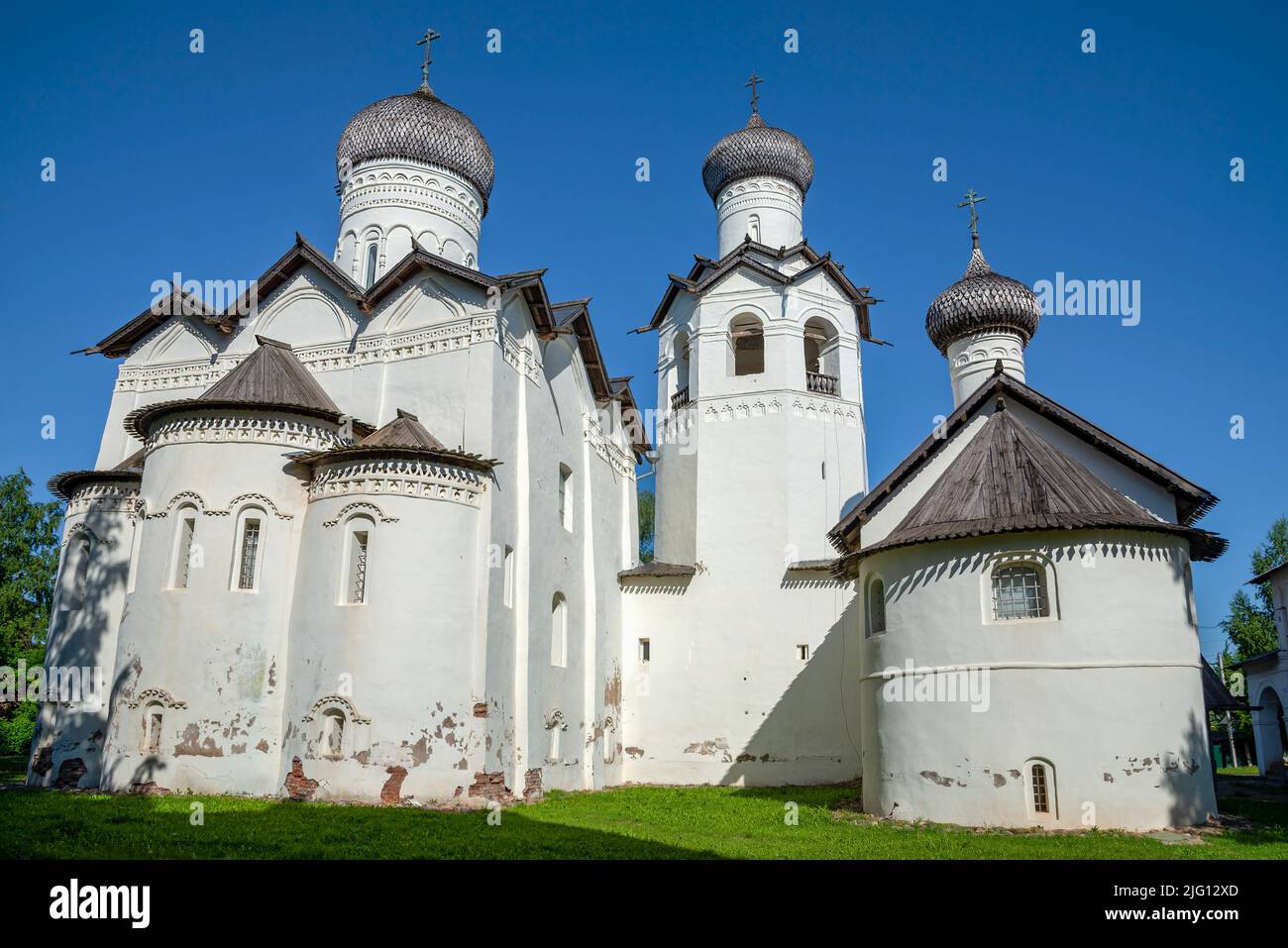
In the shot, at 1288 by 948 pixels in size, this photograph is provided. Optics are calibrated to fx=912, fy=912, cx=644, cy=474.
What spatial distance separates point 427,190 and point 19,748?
19513mm

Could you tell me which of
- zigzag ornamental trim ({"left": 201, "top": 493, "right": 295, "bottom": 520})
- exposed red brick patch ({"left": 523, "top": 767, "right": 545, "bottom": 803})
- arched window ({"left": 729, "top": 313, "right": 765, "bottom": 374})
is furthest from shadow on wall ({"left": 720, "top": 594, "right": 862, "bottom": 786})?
zigzag ornamental trim ({"left": 201, "top": 493, "right": 295, "bottom": 520})

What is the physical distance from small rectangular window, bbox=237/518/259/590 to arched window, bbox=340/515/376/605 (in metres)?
1.54

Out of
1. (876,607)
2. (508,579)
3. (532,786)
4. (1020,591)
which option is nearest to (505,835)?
(532,786)

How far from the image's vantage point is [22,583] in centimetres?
2659

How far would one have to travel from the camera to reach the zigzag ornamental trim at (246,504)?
13.7m

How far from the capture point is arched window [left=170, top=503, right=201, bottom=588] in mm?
13594

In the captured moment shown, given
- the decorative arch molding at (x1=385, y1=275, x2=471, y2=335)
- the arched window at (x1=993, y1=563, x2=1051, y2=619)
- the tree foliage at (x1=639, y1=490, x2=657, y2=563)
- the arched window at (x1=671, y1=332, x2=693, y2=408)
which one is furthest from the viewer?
the tree foliage at (x1=639, y1=490, x2=657, y2=563)

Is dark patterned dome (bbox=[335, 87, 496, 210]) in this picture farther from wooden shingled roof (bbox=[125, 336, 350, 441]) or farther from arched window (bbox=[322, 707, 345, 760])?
arched window (bbox=[322, 707, 345, 760])

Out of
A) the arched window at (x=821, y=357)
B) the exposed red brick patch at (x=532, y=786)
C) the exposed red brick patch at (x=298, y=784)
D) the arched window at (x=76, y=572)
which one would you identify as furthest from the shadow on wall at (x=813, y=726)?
the arched window at (x=76, y=572)

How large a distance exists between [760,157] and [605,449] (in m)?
8.30

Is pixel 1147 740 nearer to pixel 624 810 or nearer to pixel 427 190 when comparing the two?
pixel 624 810

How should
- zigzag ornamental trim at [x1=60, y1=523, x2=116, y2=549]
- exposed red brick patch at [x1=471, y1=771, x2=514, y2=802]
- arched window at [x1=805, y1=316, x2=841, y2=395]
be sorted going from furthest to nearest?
arched window at [x1=805, y1=316, x2=841, y2=395]
zigzag ornamental trim at [x1=60, y1=523, x2=116, y2=549]
exposed red brick patch at [x1=471, y1=771, x2=514, y2=802]

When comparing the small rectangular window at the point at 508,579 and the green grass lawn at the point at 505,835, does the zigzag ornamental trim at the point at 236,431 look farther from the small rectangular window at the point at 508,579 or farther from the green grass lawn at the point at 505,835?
the green grass lawn at the point at 505,835
